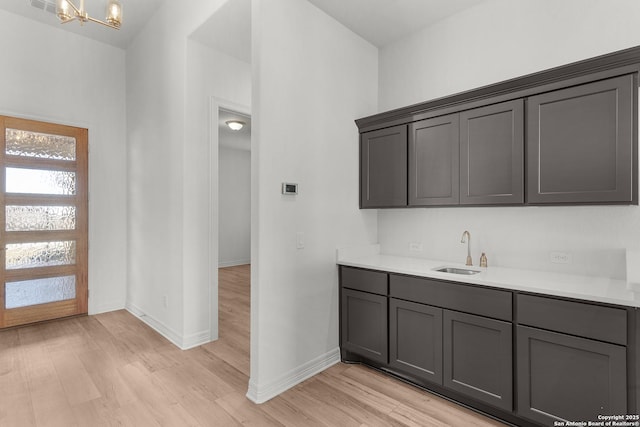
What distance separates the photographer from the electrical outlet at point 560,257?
7.30ft

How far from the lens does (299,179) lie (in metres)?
2.58

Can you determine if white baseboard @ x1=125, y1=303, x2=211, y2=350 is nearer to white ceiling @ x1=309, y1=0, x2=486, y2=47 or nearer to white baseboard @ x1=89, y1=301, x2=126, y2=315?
white baseboard @ x1=89, y1=301, x2=126, y2=315

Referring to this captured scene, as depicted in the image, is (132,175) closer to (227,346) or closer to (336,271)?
(227,346)

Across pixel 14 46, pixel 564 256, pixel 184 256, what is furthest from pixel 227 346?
pixel 14 46

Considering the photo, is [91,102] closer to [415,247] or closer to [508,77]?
[415,247]

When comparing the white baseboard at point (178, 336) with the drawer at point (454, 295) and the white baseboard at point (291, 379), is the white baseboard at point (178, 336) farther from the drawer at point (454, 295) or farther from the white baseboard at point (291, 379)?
the drawer at point (454, 295)

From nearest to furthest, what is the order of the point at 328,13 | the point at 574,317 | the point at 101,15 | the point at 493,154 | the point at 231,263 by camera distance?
the point at 574,317
the point at 493,154
the point at 328,13
the point at 101,15
the point at 231,263

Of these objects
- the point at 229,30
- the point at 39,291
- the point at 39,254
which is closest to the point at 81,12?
the point at 229,30

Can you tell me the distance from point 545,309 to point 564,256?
2.16ft

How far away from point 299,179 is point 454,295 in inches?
57.7

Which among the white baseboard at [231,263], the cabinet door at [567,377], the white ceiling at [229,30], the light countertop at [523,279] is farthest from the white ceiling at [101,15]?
the white baseboard at [231,263]

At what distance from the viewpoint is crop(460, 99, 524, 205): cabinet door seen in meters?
2.17

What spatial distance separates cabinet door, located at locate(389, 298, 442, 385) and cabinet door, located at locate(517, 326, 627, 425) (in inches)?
20.4

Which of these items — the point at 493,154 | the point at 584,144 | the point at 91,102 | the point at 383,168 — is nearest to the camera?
the point at 584,144
